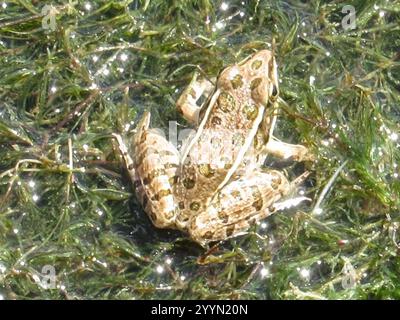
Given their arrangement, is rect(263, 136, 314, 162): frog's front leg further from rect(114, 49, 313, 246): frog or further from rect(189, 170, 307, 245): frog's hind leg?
rect(189, 170, 307, 245): frog's hind leg

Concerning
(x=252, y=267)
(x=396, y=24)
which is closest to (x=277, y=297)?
(x=252, y=267)

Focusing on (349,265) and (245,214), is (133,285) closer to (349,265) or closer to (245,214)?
(245,214)

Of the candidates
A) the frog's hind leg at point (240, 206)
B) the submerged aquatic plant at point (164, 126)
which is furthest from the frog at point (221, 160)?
the submerged aquatic plant at point (164, 126)

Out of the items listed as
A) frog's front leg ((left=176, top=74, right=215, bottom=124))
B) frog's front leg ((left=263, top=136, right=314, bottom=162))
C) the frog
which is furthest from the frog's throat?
frog's front leg ((left=263, top=136, right=314, bottom=162))

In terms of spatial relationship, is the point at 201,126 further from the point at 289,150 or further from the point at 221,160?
the point at 289,150

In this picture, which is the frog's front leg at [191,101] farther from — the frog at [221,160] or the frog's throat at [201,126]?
the frog's throat at [201,126]

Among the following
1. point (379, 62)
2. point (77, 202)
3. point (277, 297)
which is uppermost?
point (379, 62)

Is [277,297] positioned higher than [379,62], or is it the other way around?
[379,62]
